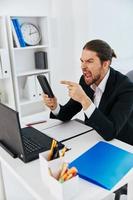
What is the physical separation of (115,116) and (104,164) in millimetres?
371

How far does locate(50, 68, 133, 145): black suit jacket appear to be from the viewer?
4.22 feet

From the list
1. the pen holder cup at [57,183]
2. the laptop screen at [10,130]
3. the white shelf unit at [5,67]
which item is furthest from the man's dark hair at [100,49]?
the white shelf unit at [5,67]

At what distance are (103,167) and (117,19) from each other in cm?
268

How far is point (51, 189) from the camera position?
0.89 metres

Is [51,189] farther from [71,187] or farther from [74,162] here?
[74,162]

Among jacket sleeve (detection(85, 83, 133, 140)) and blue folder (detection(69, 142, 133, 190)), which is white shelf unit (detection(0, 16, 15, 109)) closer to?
jacket sleeve (detection(85, 83, 133, 140))

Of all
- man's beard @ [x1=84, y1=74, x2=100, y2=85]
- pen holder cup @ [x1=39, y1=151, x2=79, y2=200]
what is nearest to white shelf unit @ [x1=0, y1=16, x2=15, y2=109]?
man's beard @ [x1=84, y1=74, x2=100, y2=85]

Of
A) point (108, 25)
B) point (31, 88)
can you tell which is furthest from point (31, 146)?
point (108, 25)

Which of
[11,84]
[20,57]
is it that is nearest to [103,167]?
[11,84]

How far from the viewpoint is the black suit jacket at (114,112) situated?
1285mm

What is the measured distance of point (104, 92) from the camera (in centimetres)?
151

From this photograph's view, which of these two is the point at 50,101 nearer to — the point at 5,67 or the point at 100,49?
the point at 100,49

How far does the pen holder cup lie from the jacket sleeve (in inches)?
16.6

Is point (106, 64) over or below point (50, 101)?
over
